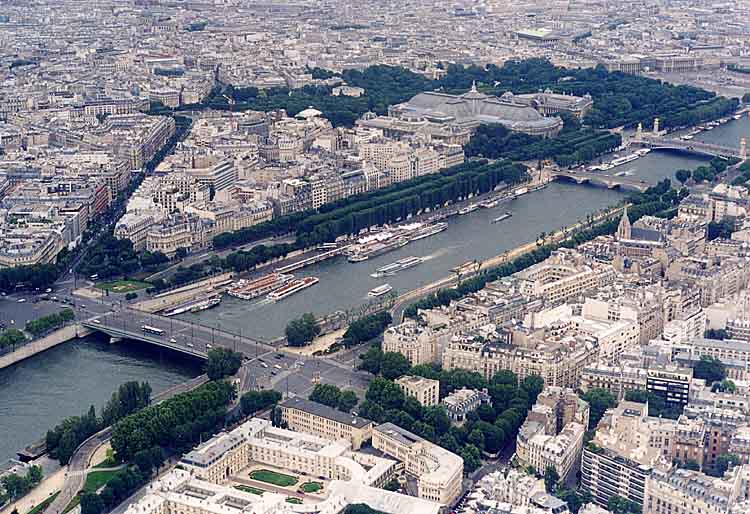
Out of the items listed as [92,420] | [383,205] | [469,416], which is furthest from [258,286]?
[469,416]

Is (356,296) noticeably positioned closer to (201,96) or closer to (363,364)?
(363,364)

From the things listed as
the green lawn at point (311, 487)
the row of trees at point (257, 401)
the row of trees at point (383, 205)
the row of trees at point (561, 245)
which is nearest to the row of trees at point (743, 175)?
the row of trees at point (561, 245)

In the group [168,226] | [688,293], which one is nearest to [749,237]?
[688,293]

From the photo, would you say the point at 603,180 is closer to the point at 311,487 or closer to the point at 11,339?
the point at 11,339

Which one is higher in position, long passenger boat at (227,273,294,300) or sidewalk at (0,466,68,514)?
long passenger boat at (227,273,294,300)

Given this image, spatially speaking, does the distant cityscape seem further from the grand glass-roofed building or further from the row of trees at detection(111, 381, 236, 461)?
the grand glass-roofed building

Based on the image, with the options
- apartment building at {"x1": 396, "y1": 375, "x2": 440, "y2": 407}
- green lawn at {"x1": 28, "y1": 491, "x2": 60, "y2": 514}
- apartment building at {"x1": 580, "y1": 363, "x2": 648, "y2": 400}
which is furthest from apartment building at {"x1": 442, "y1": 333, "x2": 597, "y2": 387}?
green lawn at {"x1": 28, "y1": 491, "x2": 60, "y2": 514}
